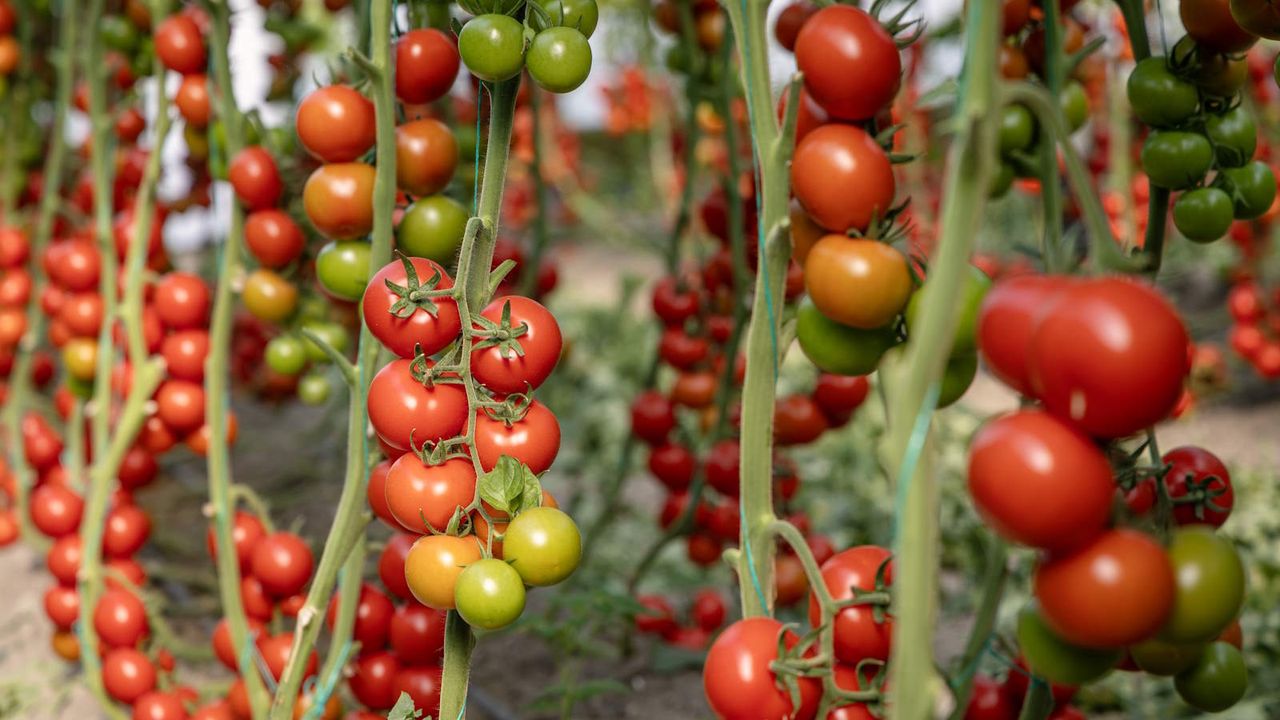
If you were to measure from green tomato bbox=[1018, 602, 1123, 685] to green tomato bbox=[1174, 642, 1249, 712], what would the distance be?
0.19m

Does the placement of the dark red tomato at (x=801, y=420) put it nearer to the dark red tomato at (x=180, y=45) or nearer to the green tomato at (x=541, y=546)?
the green tomato at (x=541, y=546)

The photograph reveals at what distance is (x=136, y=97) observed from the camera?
5.75 feet

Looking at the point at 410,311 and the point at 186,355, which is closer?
the point at 410,311

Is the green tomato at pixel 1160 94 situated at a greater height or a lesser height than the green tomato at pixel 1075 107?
greater

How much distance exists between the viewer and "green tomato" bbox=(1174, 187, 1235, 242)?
828 millimetres

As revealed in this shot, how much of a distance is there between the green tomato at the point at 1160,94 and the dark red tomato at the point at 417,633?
0.82m

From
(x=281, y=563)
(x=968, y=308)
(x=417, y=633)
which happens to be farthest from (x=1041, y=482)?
(x=281, y=563)

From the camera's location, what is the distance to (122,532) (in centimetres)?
145

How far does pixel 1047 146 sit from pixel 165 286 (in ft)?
3.89

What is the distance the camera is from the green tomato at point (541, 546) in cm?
68

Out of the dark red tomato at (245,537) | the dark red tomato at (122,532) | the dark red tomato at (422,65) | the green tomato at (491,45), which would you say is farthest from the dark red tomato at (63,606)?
the green tomato at (491,45)

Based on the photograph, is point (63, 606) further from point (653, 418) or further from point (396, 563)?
point (653, 418)

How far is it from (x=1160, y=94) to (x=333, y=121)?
2.37ft

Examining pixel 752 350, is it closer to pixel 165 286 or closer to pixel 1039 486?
pixel 1039 486
